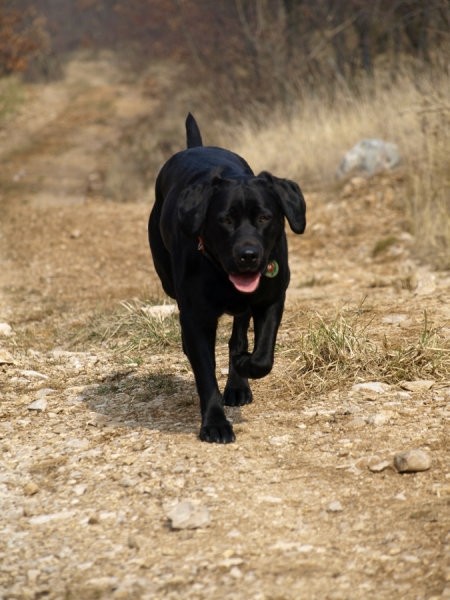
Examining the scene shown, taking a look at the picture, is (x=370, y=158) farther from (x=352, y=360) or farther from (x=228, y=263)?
(x=228, y=263)

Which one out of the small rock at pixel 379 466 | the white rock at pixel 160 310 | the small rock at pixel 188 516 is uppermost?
the small rock at pixel 188 516

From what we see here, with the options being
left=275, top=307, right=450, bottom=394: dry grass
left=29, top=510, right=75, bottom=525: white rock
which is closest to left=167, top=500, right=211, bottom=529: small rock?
left=29, top=510, right=75, bottom=525: white rock

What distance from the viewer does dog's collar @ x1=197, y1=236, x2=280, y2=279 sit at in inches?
166

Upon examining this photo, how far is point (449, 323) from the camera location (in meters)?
5.79

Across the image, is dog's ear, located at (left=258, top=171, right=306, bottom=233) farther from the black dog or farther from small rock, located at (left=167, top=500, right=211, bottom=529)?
small rock, located at (left=167, top=500, right=211, bottom=529)

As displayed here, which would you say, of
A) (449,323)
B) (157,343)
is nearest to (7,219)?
(157,343)

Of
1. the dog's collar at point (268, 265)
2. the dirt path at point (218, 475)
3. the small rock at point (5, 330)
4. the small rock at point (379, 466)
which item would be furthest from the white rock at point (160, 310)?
the small rock at point (379, 466)

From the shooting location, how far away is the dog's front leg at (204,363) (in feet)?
14.0

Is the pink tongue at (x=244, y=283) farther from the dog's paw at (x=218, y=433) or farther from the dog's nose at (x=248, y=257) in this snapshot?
the dog's paw at (x=218, y=433)

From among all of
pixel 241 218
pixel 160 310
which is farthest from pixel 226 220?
pixel 160 310

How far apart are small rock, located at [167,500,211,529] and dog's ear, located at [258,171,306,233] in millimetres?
1308

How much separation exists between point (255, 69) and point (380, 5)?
2.24 metres

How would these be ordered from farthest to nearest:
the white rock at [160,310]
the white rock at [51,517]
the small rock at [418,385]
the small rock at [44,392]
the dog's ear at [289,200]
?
the white rock at [160,310], the small rock at [44,392], the small rock at [418,385], the dog's ear at [289,200], the white rock at [51,517]

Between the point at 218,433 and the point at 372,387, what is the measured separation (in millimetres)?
912
